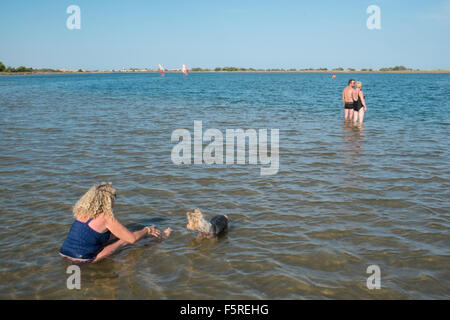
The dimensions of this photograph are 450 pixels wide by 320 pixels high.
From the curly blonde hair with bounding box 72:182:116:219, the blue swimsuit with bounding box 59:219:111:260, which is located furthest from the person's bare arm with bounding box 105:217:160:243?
the blue swimsuit with bounding box 59:219:111:260

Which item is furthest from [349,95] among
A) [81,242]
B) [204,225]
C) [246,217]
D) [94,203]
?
[81,242]

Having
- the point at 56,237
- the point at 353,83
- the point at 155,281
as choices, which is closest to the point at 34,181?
the point at 56,237

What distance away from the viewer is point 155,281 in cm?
519

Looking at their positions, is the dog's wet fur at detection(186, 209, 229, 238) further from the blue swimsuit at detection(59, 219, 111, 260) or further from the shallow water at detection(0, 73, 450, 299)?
the blue swimsuit at detection(59, 219, 111, 260)

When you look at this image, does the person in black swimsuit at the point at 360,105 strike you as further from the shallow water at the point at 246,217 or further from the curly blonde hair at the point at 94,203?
the curly blonde hair at the point at 94,203

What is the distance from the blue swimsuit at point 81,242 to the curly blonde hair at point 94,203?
0.16m

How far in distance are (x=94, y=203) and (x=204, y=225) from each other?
1.82 metres

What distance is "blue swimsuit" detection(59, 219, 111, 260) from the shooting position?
18.2ft

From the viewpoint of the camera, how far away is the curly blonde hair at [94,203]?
5445 mm

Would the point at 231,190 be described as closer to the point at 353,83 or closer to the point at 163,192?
the point at 163,192

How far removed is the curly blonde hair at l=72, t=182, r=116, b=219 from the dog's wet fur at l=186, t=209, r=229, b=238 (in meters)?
1.32

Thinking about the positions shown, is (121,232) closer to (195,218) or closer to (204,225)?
(195,218)

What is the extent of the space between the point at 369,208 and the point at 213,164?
4.91 metres

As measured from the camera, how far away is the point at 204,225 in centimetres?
614
